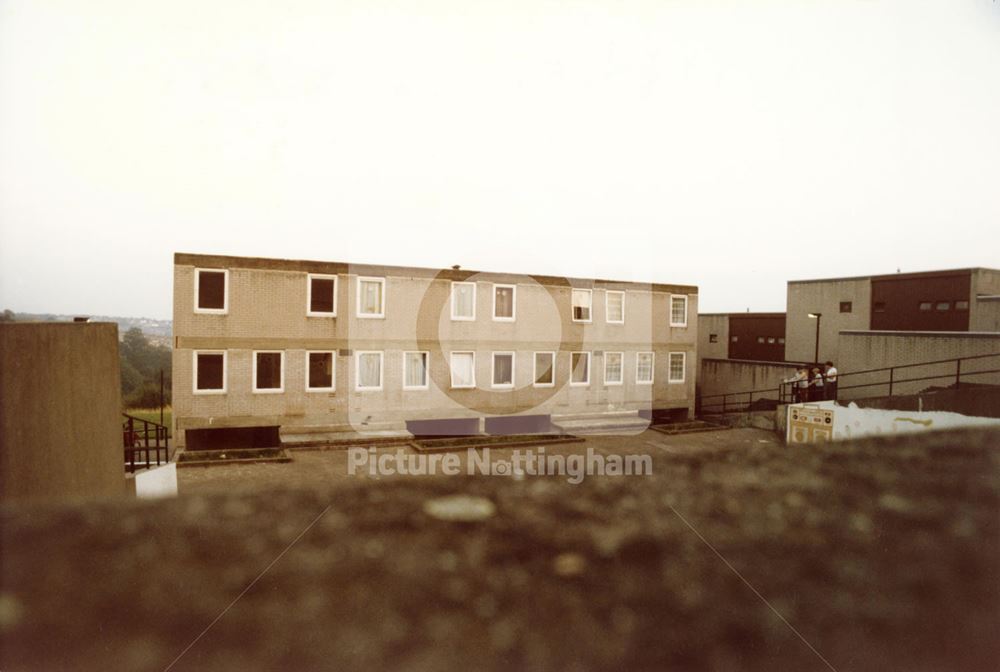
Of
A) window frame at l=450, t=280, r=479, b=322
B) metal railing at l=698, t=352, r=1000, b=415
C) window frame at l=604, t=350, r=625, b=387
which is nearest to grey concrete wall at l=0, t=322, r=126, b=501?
metal railing at l=698, t=352, r=1000, b=415

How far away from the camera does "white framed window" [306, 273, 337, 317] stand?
856 inches

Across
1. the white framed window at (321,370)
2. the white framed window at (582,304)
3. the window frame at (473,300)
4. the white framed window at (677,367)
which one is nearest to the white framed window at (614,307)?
the white framed window at (582,304)

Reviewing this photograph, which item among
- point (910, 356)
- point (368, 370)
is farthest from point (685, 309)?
point (368, 370)

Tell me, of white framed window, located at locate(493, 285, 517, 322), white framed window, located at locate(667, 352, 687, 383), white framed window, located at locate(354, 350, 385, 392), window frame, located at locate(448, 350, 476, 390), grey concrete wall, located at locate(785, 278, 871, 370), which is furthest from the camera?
grey concrete wall, located at locate(785, 278, 871, 370)

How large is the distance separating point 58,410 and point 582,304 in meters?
24.7

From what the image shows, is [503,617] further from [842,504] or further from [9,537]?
[842,504]

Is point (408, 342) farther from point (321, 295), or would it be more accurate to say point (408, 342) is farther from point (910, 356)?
point (910, 356)

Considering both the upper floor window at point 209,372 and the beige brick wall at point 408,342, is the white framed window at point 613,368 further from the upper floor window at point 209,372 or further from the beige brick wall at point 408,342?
the upper floor window at point 209,372

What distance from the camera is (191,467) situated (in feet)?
56.0

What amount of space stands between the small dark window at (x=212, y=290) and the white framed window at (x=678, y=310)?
72.3 ft

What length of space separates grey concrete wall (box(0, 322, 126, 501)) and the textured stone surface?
5.60 ft

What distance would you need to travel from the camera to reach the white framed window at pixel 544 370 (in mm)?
25969

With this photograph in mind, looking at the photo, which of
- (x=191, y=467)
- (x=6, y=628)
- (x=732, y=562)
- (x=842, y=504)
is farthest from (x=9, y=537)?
(x=191, y=467)

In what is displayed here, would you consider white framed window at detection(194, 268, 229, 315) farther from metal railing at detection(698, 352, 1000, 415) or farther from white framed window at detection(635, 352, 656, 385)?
metal railing at detection(698, 352, 1000, 415)
